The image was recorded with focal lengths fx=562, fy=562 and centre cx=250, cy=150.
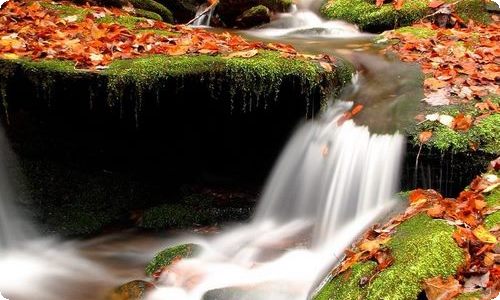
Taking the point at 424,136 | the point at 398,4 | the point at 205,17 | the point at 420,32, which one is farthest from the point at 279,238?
the point at 205,17

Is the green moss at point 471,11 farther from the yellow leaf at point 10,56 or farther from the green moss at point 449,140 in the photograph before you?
the yellow leaf at point 10,56

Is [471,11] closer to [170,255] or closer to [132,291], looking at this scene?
[170,255]

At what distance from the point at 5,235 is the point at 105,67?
6.67 ft

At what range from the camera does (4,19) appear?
6848 millimetres

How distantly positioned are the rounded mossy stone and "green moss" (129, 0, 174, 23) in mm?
5679

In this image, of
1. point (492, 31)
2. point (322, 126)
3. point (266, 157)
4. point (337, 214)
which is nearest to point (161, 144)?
point (266, 157)

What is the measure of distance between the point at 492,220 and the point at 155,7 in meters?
7.55

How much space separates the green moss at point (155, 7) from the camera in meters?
9.53

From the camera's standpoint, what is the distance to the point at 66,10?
7508mm

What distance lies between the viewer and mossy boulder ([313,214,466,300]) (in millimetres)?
3014

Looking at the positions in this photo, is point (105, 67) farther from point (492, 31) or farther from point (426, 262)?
point (492, 31)

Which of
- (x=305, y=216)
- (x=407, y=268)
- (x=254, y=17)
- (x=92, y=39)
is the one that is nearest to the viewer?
(x=407, y=268)

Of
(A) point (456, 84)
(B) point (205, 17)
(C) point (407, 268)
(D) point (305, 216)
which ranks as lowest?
(D) point (305, 216)

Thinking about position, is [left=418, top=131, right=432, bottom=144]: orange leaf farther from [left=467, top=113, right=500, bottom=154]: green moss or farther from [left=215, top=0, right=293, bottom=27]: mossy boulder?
[left=215, top=0, right=293, bottom=27]: mossy boulder
